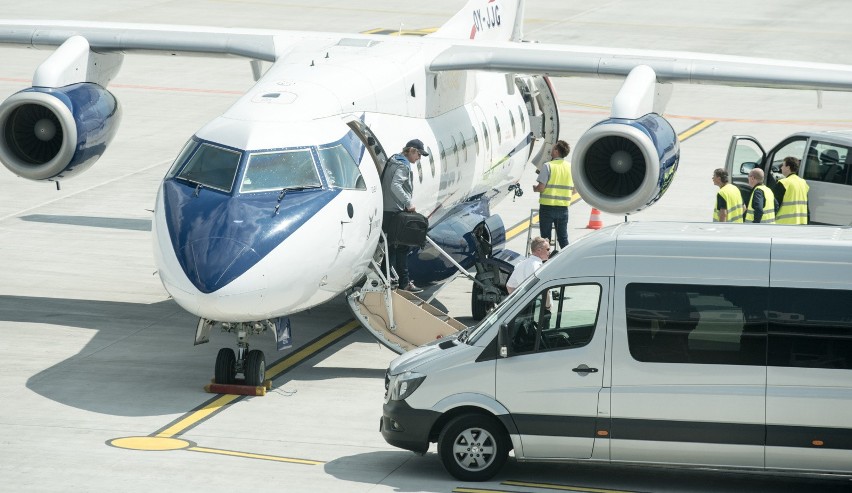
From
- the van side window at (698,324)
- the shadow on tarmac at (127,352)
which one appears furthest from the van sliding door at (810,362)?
the shadow on tarmac at (127,352)

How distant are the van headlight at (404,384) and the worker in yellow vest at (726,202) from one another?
7.68 m

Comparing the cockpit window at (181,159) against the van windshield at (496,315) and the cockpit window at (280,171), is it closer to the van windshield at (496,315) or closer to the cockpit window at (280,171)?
the cockpit window at (280,171)

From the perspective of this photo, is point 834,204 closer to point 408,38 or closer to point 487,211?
point 487,211

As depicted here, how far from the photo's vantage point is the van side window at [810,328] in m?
13.0

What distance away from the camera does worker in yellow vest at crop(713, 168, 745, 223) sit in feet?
66.4

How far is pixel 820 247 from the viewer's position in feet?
43.6

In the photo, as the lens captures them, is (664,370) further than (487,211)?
No

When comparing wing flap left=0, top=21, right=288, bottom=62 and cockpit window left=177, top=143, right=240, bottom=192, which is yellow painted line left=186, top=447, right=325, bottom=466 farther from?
wing flap left=0, top=21, right=288, bottom=62

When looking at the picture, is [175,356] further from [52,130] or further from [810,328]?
[810,328]

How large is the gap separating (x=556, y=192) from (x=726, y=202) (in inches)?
113

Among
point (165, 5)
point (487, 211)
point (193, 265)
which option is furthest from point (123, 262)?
point (165, 5)

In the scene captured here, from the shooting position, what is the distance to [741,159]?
24172mm

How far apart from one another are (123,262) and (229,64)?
780 inches

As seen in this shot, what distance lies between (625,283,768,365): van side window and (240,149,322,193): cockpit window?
183 inches
